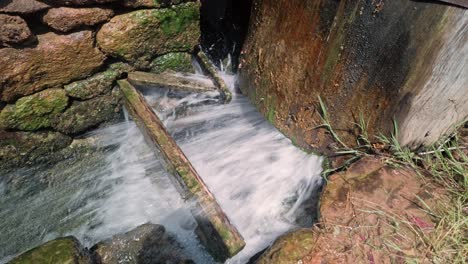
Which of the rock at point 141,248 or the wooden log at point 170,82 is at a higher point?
the wooden log at point 170,82

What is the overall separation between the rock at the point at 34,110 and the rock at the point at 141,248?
44.0 inches

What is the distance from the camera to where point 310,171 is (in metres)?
2.77

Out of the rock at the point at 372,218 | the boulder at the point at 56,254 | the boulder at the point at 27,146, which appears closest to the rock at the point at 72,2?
the boulder at the point at 27,146

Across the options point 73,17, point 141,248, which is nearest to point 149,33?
point 73,17

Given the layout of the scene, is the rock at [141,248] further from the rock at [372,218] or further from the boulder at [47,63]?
the boulder at [47,63]

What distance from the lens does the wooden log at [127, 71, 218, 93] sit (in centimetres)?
308

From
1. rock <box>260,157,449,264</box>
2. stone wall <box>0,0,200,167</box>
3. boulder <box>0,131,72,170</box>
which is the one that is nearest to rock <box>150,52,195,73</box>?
stone wall <box>0,0,200,167</box>

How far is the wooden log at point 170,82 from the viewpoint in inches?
121

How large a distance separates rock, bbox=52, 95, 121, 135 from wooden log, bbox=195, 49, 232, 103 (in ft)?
2.69

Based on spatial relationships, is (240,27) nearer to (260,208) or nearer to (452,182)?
(260,208)

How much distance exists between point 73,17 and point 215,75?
3.88ft

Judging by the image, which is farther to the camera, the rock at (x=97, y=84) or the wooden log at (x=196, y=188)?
the rock at (x=97, y=84)

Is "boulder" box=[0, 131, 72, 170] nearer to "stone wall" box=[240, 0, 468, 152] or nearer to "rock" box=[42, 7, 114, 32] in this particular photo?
"rock" box=[42, 7, 114, 32]

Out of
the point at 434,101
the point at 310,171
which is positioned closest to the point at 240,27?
the point at 310,171
